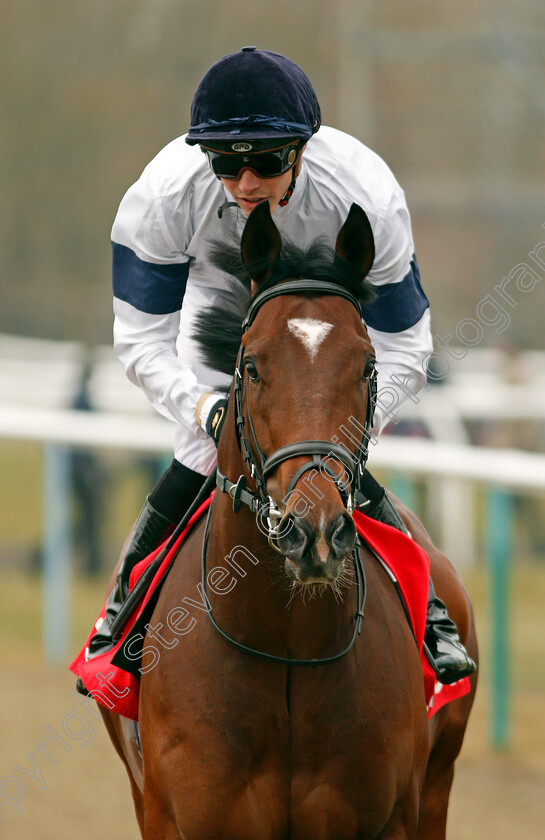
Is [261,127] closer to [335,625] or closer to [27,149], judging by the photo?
[335,625]

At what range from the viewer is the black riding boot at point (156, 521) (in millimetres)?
3518

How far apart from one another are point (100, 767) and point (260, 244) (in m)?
3.93

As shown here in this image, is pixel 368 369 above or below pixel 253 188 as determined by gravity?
below

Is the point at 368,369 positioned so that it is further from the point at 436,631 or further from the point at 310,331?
the point at 436,631

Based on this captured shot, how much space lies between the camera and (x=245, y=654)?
2877 mm

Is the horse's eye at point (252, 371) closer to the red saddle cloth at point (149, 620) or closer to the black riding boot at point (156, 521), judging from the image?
the red saddle cloth at point (149, 620)

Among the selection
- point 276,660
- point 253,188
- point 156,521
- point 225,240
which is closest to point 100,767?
point 156,521

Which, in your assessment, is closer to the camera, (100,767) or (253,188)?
(253,188)

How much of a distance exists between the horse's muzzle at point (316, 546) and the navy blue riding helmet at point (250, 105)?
1.16 m

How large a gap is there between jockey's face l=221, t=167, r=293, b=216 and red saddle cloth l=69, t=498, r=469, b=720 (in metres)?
0.86

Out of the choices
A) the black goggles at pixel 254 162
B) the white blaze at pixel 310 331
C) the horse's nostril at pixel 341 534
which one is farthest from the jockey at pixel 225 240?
the horse's nostril at pixel 341 534

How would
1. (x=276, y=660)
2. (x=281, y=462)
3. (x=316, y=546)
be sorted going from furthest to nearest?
(x=276, y=660) < (x=281, y=462) < (x=316, y=546)

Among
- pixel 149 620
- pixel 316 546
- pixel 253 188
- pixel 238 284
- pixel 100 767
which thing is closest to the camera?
pixel 316 546

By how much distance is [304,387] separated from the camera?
2551 millimetres
